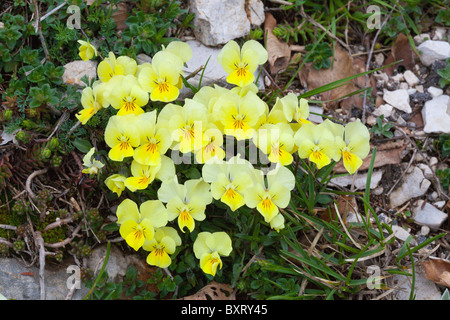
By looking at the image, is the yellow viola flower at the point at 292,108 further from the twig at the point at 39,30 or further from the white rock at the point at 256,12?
the twig at the point at 39,30

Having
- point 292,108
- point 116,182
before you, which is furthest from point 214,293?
point 292,108

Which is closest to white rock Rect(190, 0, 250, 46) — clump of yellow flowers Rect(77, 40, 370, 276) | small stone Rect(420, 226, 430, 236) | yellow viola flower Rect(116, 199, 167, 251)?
clump of yellow flowers Rect(77, 40, 370, 276)

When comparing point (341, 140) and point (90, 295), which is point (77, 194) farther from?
point (341, 140)

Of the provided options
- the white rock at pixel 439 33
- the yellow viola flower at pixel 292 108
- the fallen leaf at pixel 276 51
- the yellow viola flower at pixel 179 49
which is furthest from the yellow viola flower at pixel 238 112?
the white rock at pixel 439 33

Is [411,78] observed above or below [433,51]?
below

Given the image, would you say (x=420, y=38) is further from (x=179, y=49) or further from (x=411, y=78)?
(x=179, y=49)

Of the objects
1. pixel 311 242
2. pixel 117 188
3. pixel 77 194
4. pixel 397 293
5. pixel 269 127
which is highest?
pixel 269 127

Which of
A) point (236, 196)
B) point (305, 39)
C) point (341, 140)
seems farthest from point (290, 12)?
point (236, 196)
